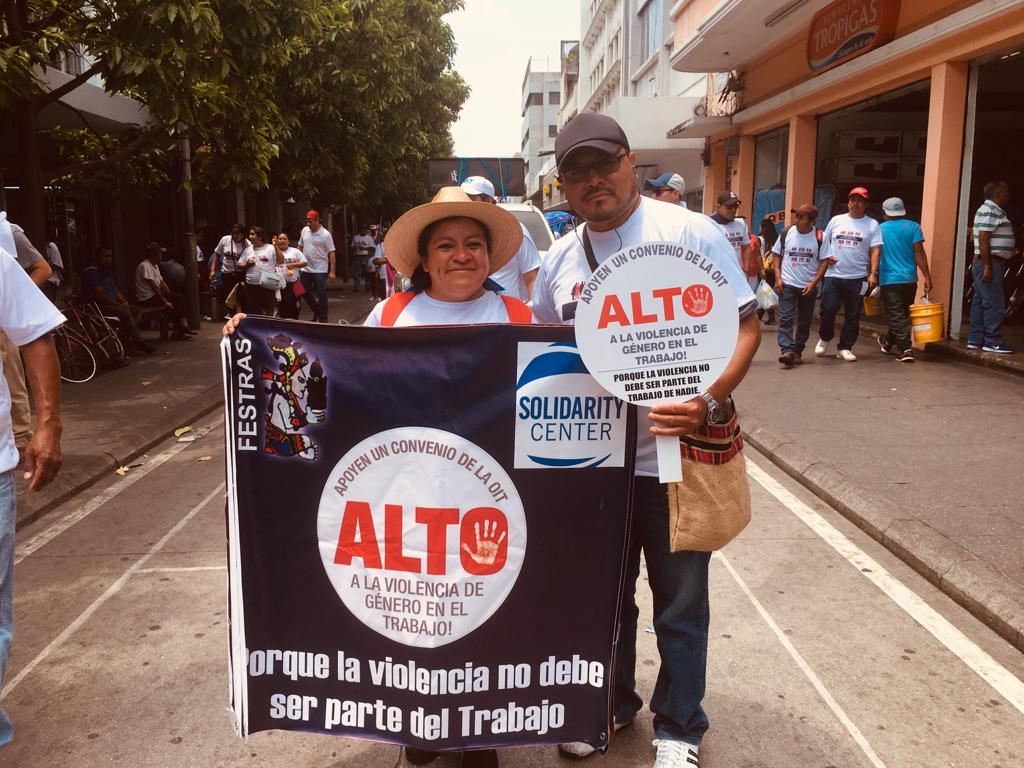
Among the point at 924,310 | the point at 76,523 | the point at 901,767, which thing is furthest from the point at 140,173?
the point at 901,767

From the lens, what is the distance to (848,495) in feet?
17.7

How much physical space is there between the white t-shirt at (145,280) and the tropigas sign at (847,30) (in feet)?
35.3

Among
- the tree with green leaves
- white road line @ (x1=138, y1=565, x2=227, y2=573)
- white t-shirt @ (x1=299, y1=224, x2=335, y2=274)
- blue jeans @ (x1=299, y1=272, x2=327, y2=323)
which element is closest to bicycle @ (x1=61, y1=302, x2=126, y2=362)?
the tree with green leaves

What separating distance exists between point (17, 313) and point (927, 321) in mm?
10392

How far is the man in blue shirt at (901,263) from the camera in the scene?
34.2 ft

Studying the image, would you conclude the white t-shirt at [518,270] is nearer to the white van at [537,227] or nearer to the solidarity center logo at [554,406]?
the solidarity center logo at [554,406]

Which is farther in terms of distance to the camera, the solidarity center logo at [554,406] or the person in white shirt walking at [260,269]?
the person in white shirt walking at [260,269]

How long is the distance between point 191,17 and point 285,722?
21.4ft

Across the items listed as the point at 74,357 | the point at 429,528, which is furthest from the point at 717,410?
the point at 74,357

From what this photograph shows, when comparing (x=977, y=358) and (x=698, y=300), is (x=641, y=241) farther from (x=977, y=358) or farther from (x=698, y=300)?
(x=977, y=358)

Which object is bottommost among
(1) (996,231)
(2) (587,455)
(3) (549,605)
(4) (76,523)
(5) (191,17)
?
(4) (76,523)

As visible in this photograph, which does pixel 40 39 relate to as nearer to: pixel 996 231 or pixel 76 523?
pixel 76 523

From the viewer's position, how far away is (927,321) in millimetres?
10734

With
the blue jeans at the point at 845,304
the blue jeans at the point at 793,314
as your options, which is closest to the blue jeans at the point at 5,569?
the blue jeans at the point at 793,314
